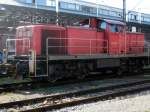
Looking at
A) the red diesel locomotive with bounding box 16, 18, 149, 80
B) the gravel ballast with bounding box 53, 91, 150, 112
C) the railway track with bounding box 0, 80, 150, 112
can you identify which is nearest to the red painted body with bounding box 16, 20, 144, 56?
the red diesel locomotive with bounding box 16, 18, 149, 80

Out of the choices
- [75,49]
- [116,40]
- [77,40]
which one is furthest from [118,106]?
[116,40]

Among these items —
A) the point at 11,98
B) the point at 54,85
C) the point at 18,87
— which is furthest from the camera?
the point at 54,85

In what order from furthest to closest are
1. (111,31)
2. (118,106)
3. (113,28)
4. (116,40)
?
(116,40) < (113,28) < (111,31) < (118,106)

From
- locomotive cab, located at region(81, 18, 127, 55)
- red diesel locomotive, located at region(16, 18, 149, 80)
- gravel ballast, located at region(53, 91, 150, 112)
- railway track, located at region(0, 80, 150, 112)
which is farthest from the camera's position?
locomotive cab, located at region(81, 18, 127, 55)

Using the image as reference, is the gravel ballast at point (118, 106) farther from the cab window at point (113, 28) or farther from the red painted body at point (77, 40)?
the cab window at point (113, 28)

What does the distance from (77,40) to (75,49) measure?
17.9 inches

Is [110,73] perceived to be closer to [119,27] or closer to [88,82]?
[119,27]

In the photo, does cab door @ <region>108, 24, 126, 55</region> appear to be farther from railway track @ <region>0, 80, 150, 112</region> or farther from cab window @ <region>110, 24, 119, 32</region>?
railway track @ <region>0, 80, 150, 112</region>

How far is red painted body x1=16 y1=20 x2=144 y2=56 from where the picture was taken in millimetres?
14863

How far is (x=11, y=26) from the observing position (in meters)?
21.7

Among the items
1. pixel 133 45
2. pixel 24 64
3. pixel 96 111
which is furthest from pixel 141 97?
pixel 133 45

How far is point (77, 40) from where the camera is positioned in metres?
16.2

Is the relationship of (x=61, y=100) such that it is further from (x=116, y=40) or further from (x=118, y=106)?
(x=116, y=40)

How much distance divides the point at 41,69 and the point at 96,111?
5.74 metres
